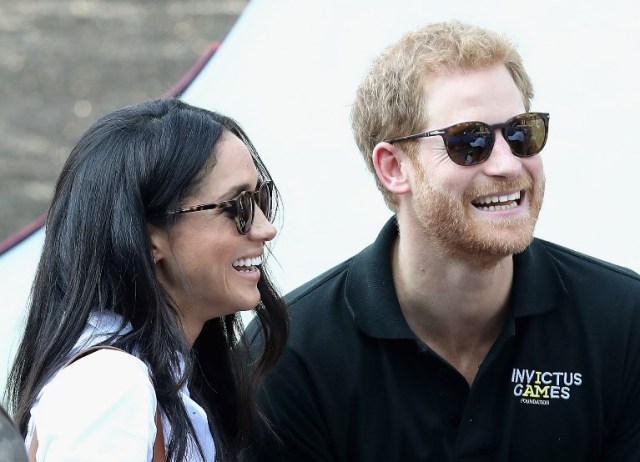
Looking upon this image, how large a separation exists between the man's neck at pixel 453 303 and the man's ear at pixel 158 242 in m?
0.61

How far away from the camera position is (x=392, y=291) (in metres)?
2.34

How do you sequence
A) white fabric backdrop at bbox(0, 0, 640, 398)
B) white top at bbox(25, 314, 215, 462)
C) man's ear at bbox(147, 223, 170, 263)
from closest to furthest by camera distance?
white top at bbox(25, 314, 215, 462) < man's ear at bbox(147, 223, 170, 263) < white fabric backdrop at bbox(0, 0, 640, 398)

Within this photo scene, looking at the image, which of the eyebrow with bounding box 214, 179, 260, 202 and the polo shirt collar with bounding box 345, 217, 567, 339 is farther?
the polo shirt collar with bounding box 345, 217, 567, 339

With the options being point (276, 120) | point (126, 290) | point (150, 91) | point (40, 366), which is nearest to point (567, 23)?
point (276, 120)

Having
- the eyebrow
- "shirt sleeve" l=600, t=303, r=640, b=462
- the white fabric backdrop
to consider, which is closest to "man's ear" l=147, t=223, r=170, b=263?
the eyebrow

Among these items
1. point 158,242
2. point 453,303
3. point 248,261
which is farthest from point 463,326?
point 158,242

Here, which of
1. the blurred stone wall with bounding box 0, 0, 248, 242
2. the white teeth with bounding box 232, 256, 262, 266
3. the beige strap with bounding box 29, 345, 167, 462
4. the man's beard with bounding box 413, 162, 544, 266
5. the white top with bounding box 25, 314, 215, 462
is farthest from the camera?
the blurred stone wall with bounding box 0, 0, 248, 242

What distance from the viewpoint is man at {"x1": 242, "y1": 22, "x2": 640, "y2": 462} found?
223cm

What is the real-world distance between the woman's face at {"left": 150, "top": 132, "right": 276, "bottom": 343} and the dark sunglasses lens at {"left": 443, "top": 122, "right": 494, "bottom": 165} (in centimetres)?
43

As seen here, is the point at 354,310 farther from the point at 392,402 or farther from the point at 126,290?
the point at 126,290

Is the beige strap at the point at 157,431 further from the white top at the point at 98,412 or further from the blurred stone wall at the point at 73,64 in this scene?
the blurred stone wall at the point at 73,64

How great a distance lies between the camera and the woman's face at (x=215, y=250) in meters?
1.92

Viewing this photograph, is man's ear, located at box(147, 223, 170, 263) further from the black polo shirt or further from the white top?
the black polo shirt

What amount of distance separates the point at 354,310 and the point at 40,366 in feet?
2.46
